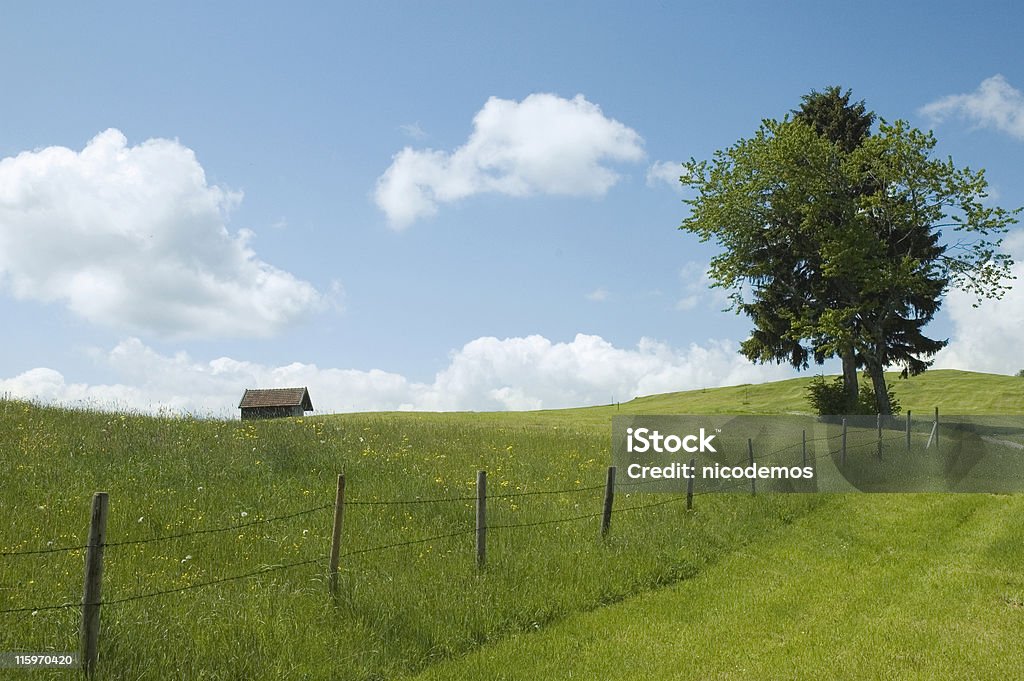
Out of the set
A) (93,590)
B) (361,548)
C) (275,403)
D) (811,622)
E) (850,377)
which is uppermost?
(850,377)

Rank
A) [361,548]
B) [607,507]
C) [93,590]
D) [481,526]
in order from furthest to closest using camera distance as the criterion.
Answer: [607,507] → [361,548] → [481,526] → [93,590]

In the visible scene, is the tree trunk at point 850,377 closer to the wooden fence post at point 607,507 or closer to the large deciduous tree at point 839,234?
the large deciduous tree at point 839,234

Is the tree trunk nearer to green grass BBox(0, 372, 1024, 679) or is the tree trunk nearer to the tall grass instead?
green grass BBox(0, 372, 1024, 679)


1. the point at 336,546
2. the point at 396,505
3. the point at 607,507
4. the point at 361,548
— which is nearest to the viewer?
the point at 336,546

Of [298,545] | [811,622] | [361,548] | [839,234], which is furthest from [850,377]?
[298,545]

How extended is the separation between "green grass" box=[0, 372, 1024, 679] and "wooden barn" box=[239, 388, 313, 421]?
4222 cm

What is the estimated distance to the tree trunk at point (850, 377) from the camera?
1704 inches

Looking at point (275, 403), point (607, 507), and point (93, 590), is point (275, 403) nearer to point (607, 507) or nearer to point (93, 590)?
point (607, 507)

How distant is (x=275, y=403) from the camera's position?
6638 cm

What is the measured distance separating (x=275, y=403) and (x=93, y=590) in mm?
60412

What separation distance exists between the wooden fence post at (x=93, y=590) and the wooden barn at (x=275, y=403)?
58.8 meters

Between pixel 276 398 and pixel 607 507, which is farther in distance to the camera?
pixel 276 398

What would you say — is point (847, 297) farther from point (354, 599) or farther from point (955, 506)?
point (354, 599)

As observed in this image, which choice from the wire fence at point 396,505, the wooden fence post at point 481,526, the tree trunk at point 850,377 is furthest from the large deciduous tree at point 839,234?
the wooden fence post at point 481,526
